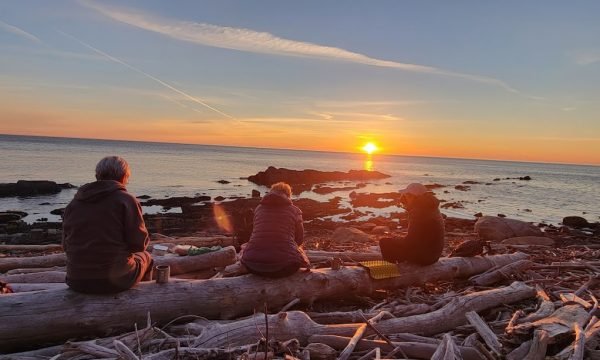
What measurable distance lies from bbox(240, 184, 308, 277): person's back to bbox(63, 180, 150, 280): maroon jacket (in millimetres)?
1831

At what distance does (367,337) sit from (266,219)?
2.25 m

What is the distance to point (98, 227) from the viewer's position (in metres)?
5.24

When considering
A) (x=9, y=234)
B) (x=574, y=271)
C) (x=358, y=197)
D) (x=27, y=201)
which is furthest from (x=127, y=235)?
(x=358, y=197)

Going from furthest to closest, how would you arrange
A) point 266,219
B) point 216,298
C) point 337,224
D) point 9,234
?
point 337,224 < point 9,234 < point 266,219 < point 216,298

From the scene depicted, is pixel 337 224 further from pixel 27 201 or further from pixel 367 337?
pixel 27 201

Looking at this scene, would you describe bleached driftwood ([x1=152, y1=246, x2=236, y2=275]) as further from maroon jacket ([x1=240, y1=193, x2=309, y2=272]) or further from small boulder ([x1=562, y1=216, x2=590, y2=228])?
small boulder ([x1=562, y1=216, x2=590, y2=228])

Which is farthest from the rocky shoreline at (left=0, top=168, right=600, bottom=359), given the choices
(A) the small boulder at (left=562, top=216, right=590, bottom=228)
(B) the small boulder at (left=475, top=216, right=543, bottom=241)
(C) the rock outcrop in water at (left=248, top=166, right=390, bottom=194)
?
(C) the rock outcrop in water at (left=248, top=166, right=390, bottom=194)

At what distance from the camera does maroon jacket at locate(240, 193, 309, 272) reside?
645 centimetres

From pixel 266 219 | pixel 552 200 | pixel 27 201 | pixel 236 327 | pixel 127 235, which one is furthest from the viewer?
pixel 552 200

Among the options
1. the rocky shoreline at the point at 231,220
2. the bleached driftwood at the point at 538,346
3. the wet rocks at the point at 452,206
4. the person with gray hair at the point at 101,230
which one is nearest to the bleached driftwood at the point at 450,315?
the bleached driftwood at the point at 538,346

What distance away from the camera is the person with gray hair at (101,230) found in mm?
5223

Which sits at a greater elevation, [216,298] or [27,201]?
[216,298]

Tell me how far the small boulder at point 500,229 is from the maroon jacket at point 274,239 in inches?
555

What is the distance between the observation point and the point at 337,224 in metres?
23.0
